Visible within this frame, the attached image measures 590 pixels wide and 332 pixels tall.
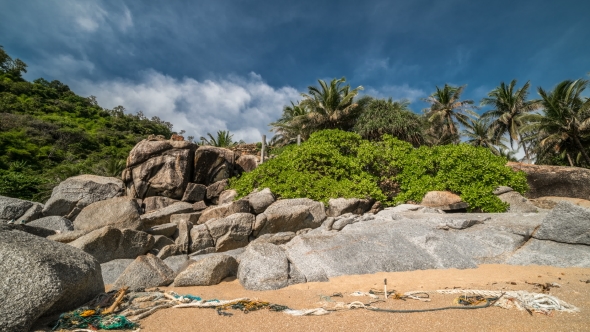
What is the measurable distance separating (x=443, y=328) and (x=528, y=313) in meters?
1.21

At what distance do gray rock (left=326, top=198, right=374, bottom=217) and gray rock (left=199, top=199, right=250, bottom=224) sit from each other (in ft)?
10.2

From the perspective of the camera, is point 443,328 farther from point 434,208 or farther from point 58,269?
point 434,208

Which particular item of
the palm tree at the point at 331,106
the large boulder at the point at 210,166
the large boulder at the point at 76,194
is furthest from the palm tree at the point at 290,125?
the large boulder at the point at 76,194

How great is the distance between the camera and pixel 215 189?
14.9 meters

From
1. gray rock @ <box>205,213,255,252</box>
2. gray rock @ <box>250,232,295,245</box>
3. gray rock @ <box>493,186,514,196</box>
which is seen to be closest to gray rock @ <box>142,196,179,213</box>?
gray rock @ <box>205,213,255,252</box>

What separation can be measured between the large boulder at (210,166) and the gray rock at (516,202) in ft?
41.4

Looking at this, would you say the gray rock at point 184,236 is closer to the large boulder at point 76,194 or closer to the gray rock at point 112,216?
the gray rock at point 112,216

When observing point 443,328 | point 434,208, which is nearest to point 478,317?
point 443,328

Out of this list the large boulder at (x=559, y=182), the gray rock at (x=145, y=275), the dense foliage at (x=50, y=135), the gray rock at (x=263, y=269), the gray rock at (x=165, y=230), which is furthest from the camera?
the dense foliage at (x=50, y=135)

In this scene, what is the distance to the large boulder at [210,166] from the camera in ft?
50.2

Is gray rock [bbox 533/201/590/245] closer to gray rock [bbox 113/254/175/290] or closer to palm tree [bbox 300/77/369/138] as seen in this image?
gray rock [bbox 113/254/175/290]

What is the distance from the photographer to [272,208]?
404 inches

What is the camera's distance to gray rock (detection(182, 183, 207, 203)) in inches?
570

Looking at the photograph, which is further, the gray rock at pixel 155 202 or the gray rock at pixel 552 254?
the gray rock at pixel 155 202
